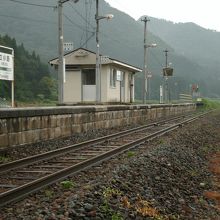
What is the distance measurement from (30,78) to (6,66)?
48696 millimetres

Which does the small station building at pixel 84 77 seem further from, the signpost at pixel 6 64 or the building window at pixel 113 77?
the signpost at pixel 6 64

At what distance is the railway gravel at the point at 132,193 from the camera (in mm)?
Result: 5609

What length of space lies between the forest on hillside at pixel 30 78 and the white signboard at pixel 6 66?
36.6m

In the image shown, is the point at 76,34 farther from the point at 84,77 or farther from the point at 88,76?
the point at 84,77

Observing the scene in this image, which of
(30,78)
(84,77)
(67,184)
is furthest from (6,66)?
(30,78)

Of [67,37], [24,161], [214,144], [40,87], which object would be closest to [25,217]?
[24,161]

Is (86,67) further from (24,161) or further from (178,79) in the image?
(178,79)

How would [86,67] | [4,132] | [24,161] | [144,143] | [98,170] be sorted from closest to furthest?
1. [98,170]
2. [24,161]
3. [4,132]
4. [144,143]
5. [86,67]

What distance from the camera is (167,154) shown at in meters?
11.5

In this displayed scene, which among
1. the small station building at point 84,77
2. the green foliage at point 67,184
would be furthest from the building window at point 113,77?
the green foliage at point 67,184

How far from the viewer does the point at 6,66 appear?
13.4 meters

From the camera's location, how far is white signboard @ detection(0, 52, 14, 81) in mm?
13172

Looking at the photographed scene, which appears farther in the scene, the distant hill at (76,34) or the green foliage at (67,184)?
the distant hill at (76,34)

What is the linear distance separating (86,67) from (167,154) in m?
20.1
